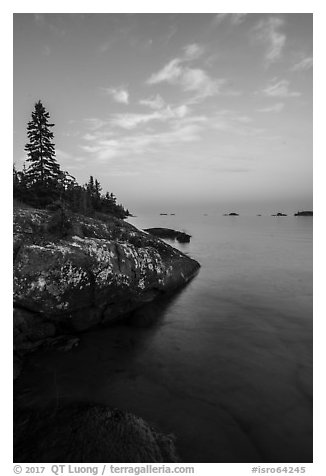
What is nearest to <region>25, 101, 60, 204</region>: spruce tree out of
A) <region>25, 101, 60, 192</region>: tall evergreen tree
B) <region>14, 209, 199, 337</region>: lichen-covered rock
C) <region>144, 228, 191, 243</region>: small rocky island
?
<region>25, 101, 60, 192</region>: tall evergreen tree

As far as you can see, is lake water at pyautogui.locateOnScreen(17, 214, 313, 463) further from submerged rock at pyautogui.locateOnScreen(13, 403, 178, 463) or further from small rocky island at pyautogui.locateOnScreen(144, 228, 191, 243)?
small rocky island at pyautogui.locateOnScreen(144, 228, 191, 243)

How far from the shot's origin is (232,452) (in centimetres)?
429

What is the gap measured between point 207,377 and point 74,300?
15.5 ft

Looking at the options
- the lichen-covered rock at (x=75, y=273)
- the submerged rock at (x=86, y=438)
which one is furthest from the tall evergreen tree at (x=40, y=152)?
the submerged rock at (x=86, y=438)

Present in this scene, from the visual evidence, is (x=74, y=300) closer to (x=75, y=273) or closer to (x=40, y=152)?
(x=75, y=273)

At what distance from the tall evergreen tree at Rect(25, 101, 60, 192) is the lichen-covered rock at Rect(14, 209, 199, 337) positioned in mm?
13126

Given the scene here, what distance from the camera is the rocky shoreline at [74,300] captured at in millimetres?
4191

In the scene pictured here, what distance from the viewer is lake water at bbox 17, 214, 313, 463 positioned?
4.53 metres

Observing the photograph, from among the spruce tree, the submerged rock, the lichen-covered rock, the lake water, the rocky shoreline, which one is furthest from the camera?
the spruce tree
